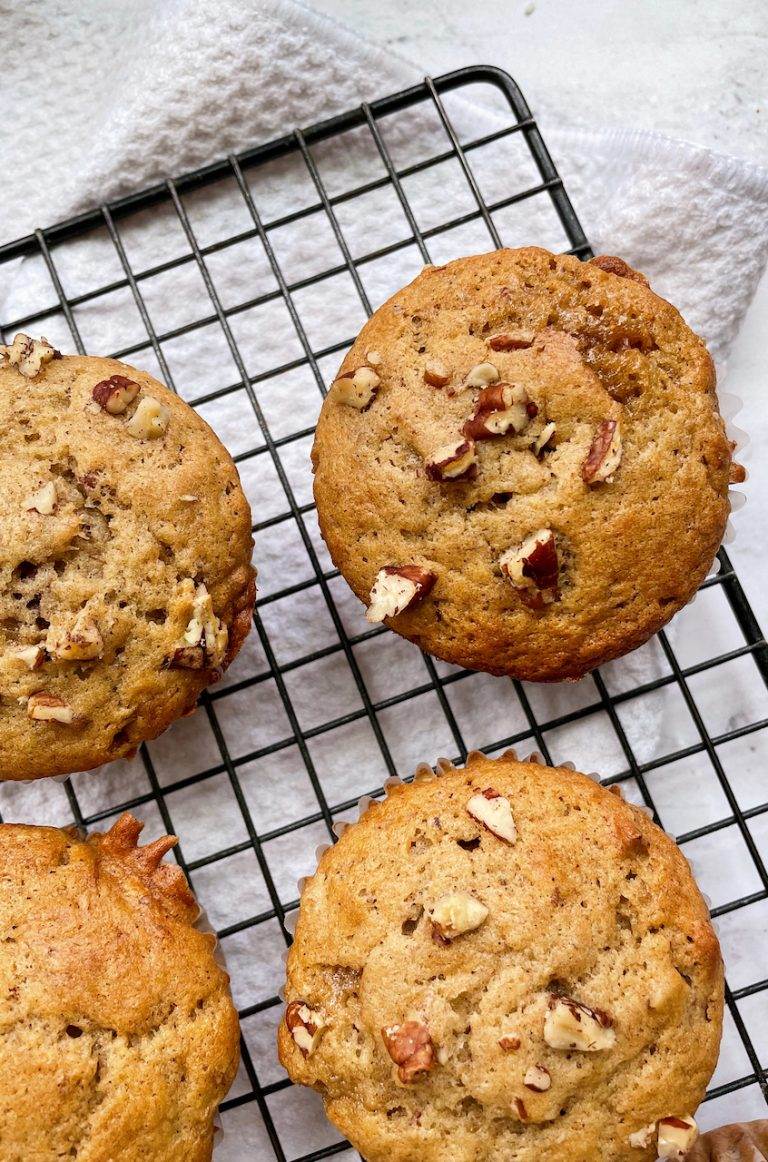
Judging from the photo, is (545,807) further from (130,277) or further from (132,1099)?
(130,277)

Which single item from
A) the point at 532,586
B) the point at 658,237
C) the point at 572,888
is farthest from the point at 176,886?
the point at 658,237

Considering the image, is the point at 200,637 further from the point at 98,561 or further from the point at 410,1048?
the point at 410,1048

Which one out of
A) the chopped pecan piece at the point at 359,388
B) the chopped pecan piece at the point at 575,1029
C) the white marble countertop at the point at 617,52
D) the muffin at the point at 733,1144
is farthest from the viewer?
the white marble countertop at the point at 617,52

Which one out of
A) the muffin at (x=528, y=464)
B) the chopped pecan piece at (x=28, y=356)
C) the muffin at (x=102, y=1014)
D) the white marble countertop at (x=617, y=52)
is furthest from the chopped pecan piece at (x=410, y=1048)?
the white marble countertop at (x=617, y=52)

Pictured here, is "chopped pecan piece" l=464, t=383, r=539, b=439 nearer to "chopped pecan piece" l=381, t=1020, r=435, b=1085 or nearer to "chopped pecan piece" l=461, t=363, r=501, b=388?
"chopped pecan piece" l=461, t=363, r=501, b=388

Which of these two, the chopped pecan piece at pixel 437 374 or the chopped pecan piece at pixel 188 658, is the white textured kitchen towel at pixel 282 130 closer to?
the chopped pecan piece at pixel 437 374

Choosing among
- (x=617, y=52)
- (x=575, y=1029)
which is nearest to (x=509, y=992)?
(x=575, y=1029)
